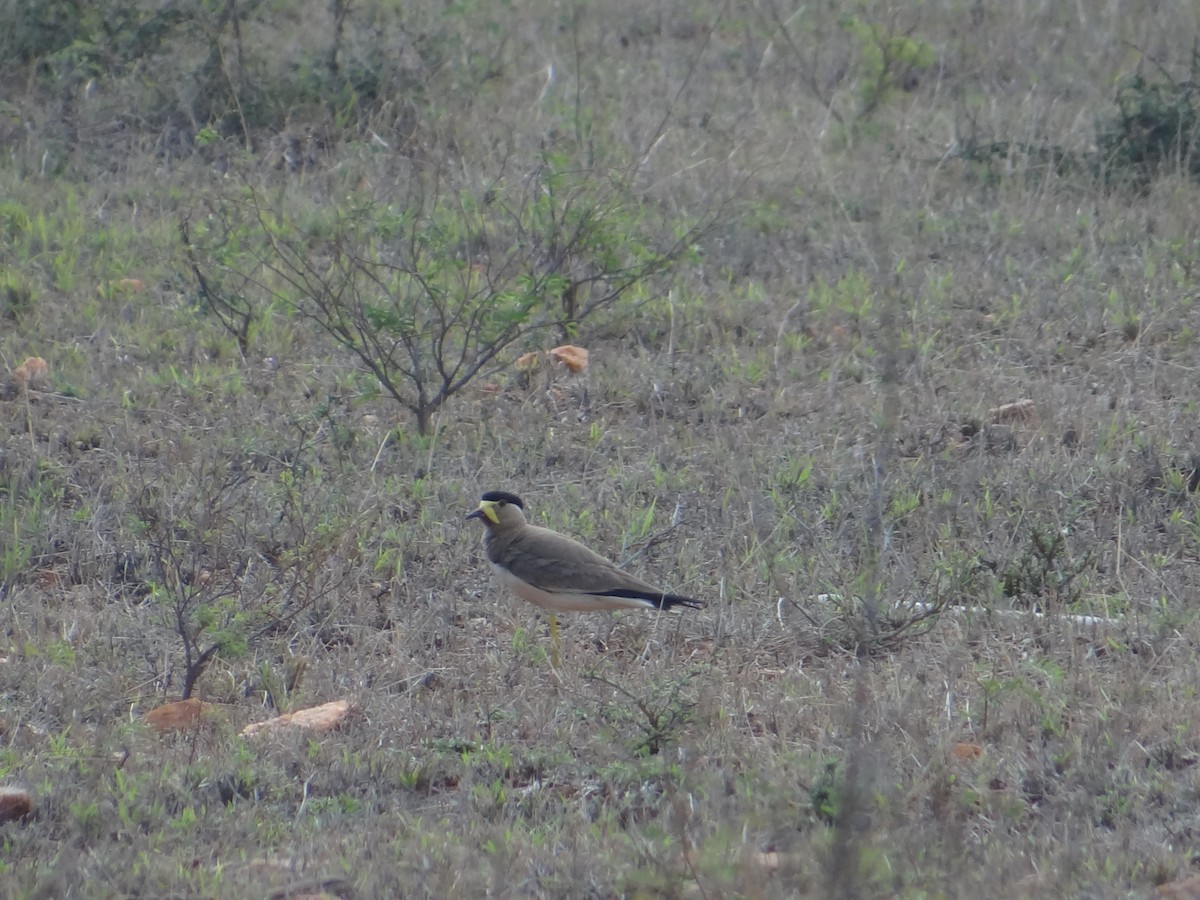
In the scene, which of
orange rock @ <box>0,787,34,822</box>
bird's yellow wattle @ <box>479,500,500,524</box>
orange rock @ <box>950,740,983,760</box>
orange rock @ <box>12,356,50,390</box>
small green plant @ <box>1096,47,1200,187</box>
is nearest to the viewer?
orange rock @ <box>0,787,34,822</box>

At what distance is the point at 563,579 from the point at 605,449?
2004mm

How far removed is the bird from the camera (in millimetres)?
5355

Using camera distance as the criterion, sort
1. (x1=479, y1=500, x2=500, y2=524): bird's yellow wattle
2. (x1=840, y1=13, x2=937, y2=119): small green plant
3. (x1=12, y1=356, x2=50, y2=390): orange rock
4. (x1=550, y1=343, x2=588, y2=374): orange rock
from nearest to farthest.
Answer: (x1=479, y1=500, x2=500, y2=524): bird's yellow wattle < (x1=12, y1=356, x2=50, y2=390): orange rock < (x1=550, y1=343, x2=588, y2=374): orange rock < (x1=840, y1=13, x2=937, y2=119): small green plant

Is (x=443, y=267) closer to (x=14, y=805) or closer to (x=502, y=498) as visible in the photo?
(x=502, y=498)

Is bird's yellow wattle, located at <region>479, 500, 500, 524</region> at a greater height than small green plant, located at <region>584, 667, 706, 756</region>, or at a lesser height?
lesser

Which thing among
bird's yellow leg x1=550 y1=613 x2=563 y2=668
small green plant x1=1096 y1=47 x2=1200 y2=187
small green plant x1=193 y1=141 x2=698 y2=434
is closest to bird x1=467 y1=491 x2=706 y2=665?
bird's yellow leg x1=550 y1=613 x2=563 y2=668

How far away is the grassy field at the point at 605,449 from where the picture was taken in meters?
4.11

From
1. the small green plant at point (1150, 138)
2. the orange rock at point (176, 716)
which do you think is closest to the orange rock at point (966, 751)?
the orange rock at point (176, 716)

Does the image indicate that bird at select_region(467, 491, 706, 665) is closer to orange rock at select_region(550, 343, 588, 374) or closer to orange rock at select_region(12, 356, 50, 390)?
orange rock at select_region(550, 343, 588, 374)

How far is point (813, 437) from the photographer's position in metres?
7.44

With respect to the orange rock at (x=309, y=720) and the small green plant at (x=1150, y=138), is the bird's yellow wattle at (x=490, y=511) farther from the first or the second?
the small green plant at (x=1150, y=138)

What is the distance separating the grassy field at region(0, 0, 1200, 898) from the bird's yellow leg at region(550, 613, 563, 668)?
0.27 ft

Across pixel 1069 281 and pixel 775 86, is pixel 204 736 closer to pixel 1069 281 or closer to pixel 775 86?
pixel 1069 281

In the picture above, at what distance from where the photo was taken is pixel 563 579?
5.42m
